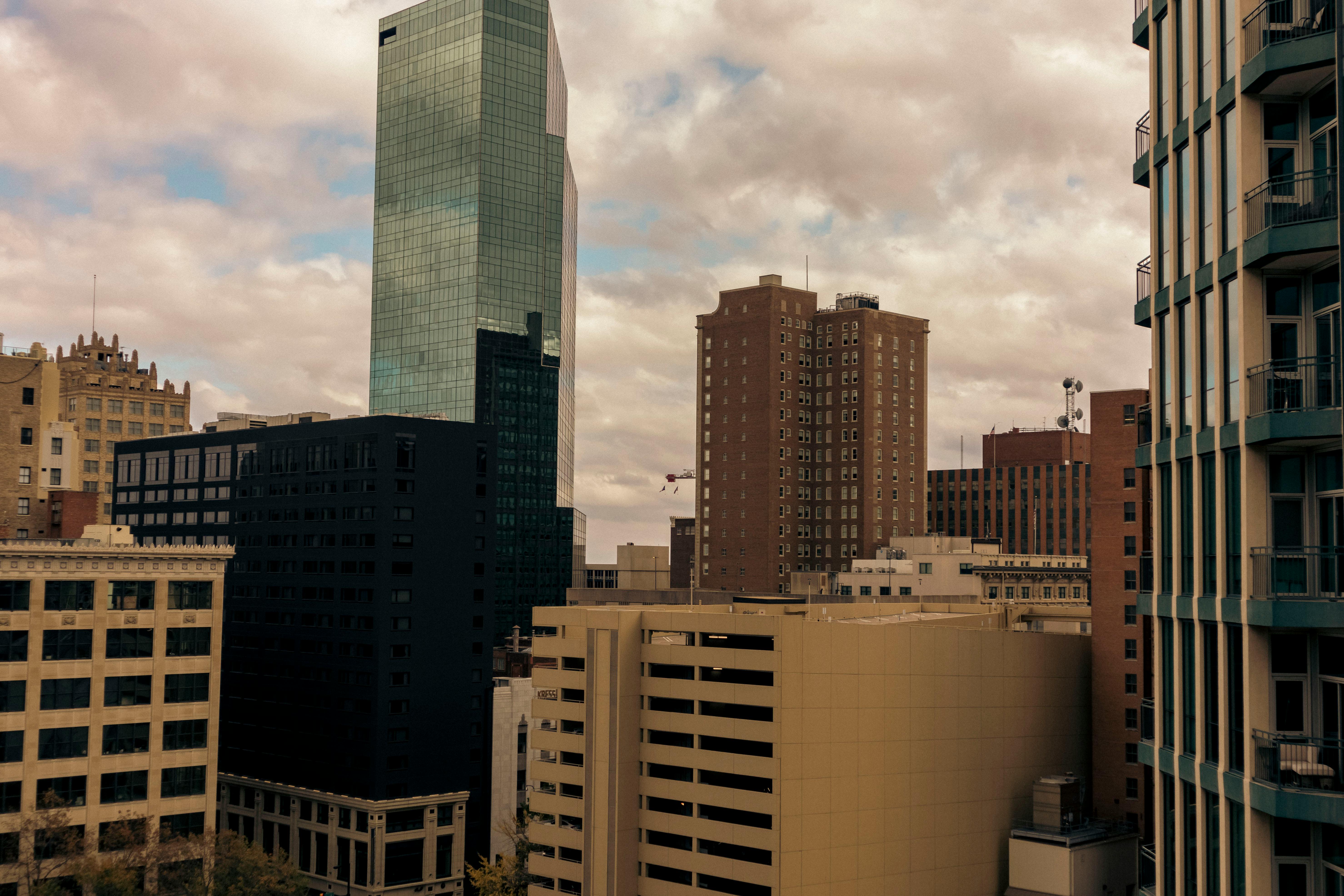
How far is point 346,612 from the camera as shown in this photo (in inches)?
5694

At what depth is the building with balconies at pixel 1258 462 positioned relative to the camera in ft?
107

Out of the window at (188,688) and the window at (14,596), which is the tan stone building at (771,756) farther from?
the window at (14,596)

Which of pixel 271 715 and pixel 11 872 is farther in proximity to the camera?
pixel 271 715

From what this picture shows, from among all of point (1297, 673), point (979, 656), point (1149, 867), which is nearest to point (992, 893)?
point (979, 656)

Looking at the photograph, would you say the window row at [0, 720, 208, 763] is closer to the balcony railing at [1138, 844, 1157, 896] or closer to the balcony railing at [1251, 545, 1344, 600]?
the balcony railing at [1138, 844, 1157, 896]

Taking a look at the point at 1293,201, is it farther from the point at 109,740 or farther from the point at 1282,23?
the point at 109,740

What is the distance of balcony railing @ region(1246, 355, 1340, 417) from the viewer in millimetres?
32719

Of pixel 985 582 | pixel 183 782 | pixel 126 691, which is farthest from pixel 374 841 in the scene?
pixel 985 582

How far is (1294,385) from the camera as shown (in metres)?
33.9

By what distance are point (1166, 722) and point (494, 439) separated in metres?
120

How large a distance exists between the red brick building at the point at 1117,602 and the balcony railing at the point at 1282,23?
79.8m

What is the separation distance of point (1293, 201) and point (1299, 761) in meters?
15.9

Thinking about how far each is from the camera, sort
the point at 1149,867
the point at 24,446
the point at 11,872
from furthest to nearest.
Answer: the point at 24,446, the point at 11,872, the point at 1149,867

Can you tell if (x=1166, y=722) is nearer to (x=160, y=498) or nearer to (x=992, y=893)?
(x=992, y=893)
